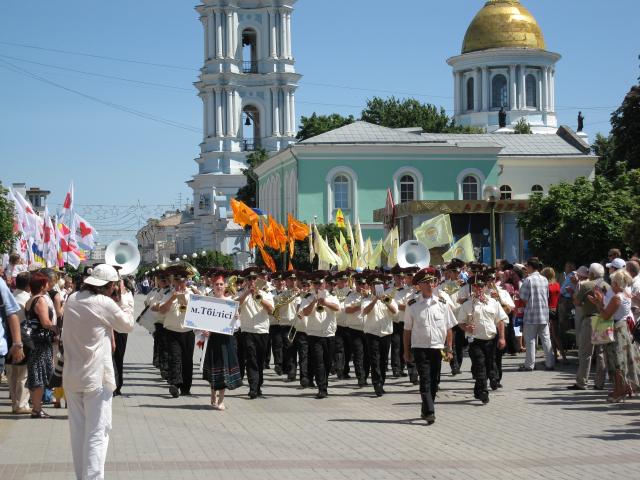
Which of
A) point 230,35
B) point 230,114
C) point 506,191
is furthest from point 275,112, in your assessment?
point 506,191

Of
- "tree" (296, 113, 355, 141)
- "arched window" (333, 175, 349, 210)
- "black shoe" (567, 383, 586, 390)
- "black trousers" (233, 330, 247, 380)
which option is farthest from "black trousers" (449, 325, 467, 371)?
"tree" (296, 113, 355, 141)

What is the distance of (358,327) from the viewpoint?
723 inches

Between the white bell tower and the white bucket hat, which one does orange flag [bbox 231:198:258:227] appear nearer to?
the white bucket hat

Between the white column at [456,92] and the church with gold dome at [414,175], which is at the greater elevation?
the white column at [456,92]

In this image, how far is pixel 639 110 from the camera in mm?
46625

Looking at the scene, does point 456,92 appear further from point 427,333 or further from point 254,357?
point 427,333

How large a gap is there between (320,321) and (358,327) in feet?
3.14

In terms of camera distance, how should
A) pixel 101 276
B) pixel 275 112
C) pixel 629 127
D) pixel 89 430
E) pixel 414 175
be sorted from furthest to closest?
pixel 275 112 → pixel 414 175 → pixel 629 127 → pixel 101 276 → pixel 89 430

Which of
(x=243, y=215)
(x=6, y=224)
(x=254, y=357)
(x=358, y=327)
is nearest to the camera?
(x=254, y=357)

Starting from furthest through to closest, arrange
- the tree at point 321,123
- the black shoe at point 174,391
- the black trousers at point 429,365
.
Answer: the tree at point 321,123, the black shoe at point 174,391, the black trousers at point 429,365

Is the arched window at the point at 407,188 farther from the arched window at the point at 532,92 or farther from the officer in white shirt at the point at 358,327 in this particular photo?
the officer in white shirt at the point at 358,327

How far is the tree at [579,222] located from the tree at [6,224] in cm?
1594

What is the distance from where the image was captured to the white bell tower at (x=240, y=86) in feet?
314

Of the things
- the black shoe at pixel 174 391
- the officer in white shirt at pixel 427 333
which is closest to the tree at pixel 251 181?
the black shoe at pixel 174 391
